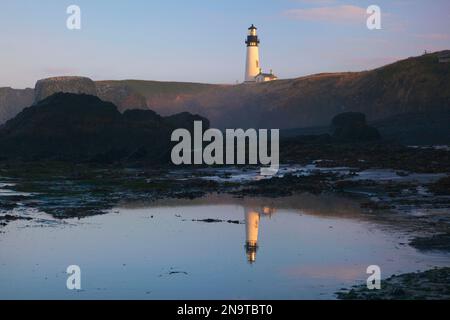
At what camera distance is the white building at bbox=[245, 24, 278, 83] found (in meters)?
132

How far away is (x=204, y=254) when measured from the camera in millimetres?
19547

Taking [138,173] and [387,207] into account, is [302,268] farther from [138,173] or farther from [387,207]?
[138,173]

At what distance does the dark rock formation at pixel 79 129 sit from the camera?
67938 millimetres

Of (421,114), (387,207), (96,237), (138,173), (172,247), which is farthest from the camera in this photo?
(421,114)

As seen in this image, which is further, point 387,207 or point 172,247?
point 387,207

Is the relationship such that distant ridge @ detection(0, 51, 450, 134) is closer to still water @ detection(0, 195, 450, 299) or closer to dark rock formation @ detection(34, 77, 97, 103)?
dark rock formation @ detection(34, 77, 97, 103)

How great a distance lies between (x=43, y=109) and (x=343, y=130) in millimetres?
28226

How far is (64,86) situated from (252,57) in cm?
3416

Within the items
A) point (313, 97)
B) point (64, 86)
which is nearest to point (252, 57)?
point (313, 97)

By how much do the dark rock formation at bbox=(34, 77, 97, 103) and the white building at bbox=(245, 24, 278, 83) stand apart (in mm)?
28490

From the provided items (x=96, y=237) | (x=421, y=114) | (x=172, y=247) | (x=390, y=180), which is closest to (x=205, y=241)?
(x=172, y=247)

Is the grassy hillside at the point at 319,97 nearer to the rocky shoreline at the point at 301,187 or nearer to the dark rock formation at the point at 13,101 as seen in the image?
the dark rock formation at the point at 13,101
